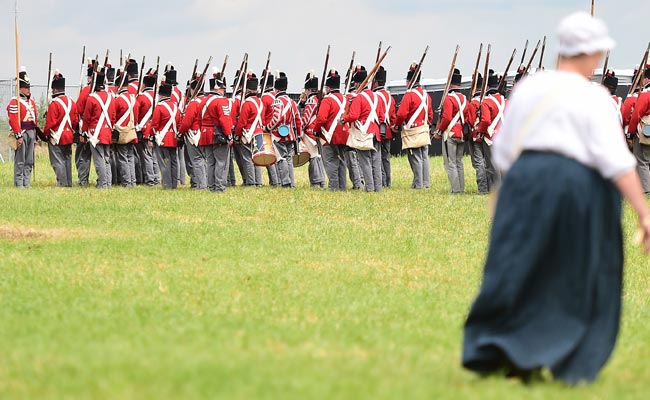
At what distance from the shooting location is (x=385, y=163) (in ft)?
78.4

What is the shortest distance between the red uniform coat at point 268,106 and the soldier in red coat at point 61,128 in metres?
3.72

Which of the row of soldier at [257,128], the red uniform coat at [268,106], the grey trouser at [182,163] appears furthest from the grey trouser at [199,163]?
the red uniform coat at [268,106]

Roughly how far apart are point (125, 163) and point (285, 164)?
323 centimetres

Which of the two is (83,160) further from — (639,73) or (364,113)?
(639,73)

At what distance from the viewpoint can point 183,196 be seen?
20.2 meters

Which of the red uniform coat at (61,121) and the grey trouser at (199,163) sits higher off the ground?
the red uniform coat at (61,121)

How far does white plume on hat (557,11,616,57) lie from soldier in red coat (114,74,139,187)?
17.8 metres

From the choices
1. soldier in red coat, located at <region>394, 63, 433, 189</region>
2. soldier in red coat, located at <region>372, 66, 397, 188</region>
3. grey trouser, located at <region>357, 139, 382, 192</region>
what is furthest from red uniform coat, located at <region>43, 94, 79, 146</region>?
soldier in red coat, located at <region>394, 63, 433, 189</region>

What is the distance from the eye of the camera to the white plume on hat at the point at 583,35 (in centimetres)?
602

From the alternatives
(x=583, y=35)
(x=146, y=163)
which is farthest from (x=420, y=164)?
(x=583, y=35)

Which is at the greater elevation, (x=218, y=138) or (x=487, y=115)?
(x=487, y=115)

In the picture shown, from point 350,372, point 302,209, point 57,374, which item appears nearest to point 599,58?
point 350,372

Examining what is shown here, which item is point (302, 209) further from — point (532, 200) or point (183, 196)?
point (532, 200)

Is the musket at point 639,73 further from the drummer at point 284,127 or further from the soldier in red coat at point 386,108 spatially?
the drummer at point 284,127
